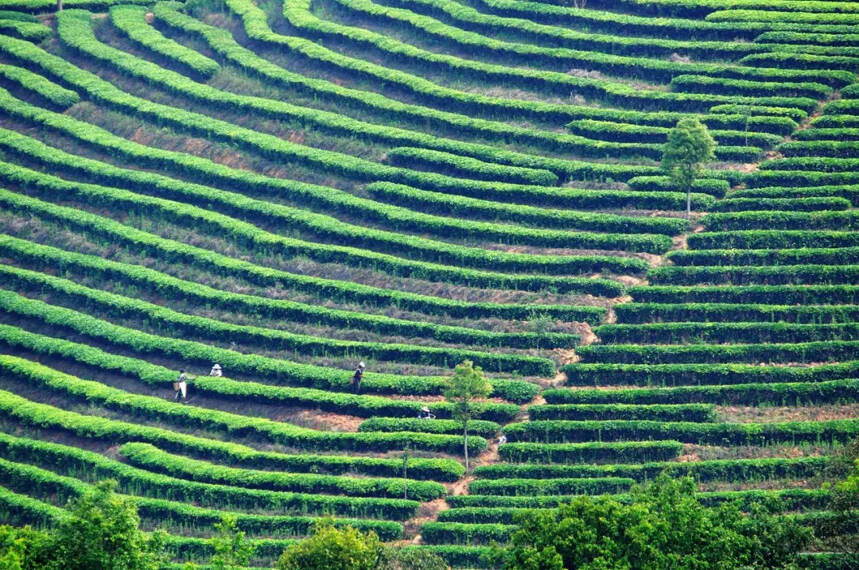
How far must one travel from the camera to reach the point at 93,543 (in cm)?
4181

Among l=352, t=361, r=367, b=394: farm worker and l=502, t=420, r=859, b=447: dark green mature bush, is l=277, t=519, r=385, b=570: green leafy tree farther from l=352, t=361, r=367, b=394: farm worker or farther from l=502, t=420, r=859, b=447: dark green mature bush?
l=352, t=361, r=367, b=394: farm worker

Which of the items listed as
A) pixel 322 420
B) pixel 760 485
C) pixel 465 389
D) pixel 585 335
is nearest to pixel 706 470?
pixel 760 485

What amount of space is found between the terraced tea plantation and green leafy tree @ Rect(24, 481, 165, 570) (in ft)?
23.8

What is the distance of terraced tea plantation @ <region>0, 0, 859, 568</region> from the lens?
2044 inches

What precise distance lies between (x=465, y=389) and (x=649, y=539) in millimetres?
11640

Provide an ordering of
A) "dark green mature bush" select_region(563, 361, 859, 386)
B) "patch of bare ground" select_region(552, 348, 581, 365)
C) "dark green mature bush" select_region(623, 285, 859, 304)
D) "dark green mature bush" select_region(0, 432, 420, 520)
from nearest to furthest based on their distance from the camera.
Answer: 1. "dark green mature bush" select_region(0, 432, 420, 520)
2. "dark green mature bush" select_region(563, 361, 859, 386)
3. "patch of bare ground" select_region(552, 348, 581, 365)
4. "dark green mature bush" select_region(623, 285, 859, 304)

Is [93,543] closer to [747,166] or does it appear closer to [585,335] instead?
[585,335]

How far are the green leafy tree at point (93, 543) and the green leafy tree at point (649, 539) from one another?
9625mm

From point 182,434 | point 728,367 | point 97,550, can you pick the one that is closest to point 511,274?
point 728,367

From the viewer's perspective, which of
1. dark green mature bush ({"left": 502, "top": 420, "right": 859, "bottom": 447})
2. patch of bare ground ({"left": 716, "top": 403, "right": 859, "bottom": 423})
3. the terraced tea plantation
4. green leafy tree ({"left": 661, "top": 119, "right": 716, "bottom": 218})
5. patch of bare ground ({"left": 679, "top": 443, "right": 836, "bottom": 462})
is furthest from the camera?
green leafy tree ({"left": 661, "top": 119, "right": 716, "bottom": 218})

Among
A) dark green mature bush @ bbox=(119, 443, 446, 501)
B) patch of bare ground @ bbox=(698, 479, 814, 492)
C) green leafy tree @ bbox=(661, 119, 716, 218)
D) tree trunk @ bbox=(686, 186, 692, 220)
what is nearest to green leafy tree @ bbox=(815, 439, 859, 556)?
patch of bare ground @ bbox=(698, 479, 814, 492)

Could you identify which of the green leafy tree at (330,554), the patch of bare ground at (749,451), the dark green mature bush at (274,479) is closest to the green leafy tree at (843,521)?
the patch of bare ground at (749,451)

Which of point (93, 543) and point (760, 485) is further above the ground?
point (760, 485)

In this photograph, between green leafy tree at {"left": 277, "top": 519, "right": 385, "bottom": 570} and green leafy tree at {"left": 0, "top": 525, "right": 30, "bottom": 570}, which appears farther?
green leafy tree at {"left": 277, "top": 519, "right": 385, "bottom": 570}
